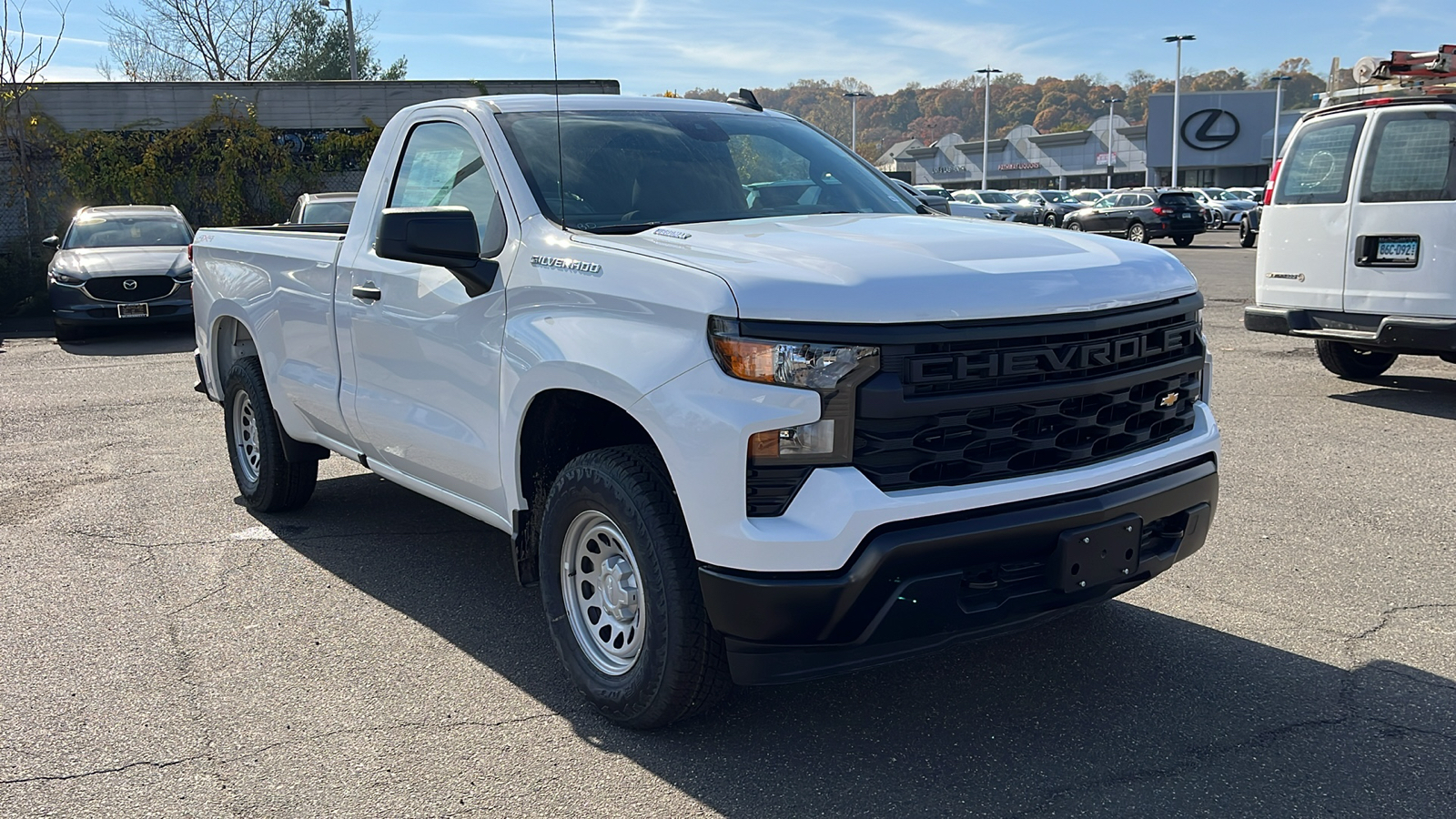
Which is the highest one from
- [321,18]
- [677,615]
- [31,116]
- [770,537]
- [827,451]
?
[321,18]

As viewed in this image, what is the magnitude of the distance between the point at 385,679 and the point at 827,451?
1958 millimetres

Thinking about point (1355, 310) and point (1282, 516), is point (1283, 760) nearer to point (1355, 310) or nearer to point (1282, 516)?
point (1282, 516)

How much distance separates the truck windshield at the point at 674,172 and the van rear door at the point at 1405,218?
199 inches

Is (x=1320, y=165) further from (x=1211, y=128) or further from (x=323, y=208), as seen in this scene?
(x=1211, y=128)

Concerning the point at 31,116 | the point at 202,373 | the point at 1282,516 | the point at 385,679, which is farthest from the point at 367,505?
the point at 31,116

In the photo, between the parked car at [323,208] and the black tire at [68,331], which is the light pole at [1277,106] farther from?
the black tire at [68,331]

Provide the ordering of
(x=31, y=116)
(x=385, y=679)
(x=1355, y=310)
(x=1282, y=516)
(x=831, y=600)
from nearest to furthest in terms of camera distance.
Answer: (x=831, y=600)
(x=385, y=679)
(x=1282, y=516)
(x=1355, y=310)
(x=31, y=116)

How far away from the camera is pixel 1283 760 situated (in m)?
3.31

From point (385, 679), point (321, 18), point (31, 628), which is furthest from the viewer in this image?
point (321, 18)

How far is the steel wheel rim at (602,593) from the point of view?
356 centimetres

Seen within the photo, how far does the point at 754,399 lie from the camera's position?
301 centimetres

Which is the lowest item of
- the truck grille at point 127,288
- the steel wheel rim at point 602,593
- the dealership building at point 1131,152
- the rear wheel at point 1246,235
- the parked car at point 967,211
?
the steel wheel rim at point 602,593

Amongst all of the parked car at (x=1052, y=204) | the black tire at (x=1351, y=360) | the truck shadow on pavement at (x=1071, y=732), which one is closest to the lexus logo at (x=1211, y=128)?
the parked car at (x=1052, y=204)

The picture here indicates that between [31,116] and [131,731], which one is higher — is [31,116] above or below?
above
